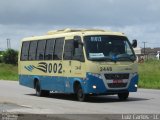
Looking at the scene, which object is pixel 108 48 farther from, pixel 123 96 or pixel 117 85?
pixel 123 96

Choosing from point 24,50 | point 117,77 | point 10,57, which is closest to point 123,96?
point 117,77

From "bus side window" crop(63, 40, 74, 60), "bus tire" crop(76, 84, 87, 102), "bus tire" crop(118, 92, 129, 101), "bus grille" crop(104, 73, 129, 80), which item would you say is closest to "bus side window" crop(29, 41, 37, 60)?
"bus side window" crop(63, 40, 74, 60)

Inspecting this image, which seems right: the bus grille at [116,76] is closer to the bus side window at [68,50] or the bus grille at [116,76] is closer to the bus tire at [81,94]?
the bus tire at [81,94]

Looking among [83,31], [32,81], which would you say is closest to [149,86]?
[32,81]

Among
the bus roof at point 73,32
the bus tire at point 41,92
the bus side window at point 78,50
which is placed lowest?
the bus tire at point 41,92

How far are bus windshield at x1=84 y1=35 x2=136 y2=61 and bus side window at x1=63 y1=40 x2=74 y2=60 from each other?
1000mm

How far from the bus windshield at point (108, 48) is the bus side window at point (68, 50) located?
1000 millimetres

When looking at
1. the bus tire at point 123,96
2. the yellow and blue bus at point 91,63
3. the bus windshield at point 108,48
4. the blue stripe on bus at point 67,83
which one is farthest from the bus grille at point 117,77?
the bus tire at point 123,96

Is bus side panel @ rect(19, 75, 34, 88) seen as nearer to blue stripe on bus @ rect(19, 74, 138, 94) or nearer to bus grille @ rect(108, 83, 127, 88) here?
blue stripe on bus @ rect(19, 74, 138, 94)

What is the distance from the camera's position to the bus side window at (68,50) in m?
22.7

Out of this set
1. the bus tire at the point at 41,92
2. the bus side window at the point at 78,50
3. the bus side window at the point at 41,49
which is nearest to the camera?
the bus side window at the point at 78,50

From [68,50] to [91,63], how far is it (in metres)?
1.99

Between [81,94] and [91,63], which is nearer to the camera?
[91,63]

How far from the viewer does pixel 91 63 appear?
2133 centimetres
